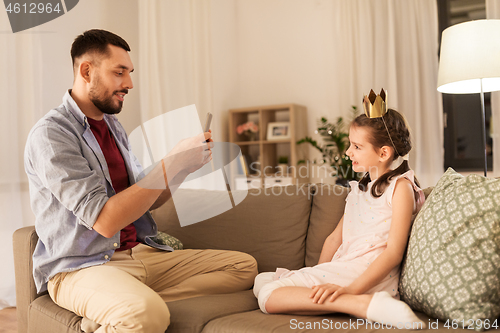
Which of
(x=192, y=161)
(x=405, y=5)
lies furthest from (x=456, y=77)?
(x=405, y=5)

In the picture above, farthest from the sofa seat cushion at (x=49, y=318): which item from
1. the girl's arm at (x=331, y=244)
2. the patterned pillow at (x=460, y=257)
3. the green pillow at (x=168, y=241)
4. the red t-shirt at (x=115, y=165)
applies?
the patterned pillow at (x=460, y=257)

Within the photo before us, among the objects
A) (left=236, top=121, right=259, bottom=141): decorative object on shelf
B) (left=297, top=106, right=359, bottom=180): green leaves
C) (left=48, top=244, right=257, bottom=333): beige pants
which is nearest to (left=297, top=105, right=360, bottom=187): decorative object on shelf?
(left=297, top=106, right=359, bottom=180): green leaves

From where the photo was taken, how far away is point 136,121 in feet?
11.8

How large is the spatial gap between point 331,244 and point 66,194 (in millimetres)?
913

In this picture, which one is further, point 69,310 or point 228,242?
point 228,242

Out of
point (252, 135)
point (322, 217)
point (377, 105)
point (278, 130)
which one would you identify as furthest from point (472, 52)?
point (252, 135)

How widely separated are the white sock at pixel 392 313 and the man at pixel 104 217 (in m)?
0.57

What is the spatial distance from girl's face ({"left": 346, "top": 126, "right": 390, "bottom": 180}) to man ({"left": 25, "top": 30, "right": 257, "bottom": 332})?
1.71 feet

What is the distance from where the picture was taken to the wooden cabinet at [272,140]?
A: 168 inches

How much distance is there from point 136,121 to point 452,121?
2.85 m

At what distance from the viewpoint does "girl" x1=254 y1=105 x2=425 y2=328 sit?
1.20m

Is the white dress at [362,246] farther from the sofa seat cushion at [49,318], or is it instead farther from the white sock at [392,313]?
the sofa seat cushion at [49,318]

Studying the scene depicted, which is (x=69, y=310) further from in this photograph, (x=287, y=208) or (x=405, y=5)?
(x=405, y=5)

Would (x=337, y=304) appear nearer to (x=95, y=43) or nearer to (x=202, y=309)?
(x=202, y=309)
